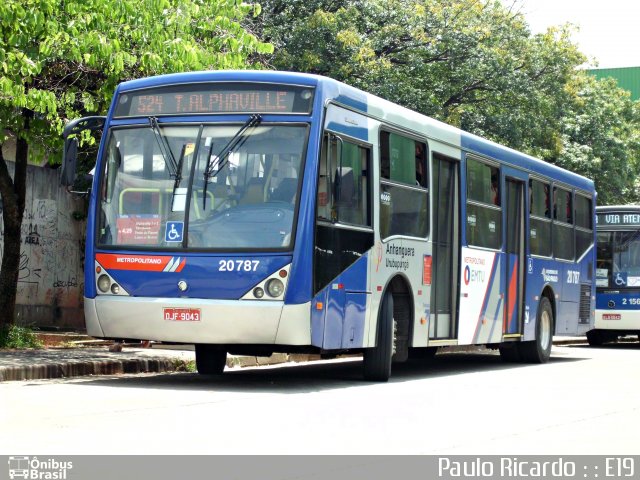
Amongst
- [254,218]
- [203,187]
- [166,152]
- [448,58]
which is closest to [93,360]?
[166,152]

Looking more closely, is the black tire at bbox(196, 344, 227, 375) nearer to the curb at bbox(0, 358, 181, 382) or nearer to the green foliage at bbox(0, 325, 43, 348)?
the curb at bbox(0, 358, 181, 382)

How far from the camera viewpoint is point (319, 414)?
10484 mm

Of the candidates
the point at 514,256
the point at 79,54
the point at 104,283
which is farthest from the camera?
the point at 514,256

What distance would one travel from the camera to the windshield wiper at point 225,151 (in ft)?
41.5

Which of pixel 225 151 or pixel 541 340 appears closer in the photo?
pixel 225 151

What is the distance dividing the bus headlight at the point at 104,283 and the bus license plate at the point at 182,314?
78 cm

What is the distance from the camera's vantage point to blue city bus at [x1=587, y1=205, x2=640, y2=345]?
28.6 metres

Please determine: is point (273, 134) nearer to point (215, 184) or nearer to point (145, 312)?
point (215, 184)

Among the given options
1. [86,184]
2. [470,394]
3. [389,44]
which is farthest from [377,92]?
[470,394]

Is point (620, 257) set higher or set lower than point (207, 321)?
higher

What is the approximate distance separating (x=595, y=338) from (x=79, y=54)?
19260 mm

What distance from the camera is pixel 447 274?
16.2m

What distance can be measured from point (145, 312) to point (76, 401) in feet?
5.62
